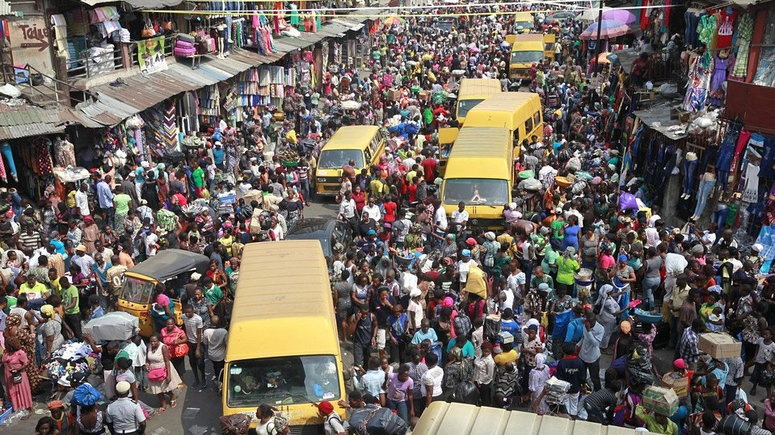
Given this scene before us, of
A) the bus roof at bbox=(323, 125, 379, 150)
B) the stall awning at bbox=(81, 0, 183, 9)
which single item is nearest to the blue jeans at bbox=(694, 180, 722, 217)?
the bus roof at bbox=(323, 125, 379, 150)

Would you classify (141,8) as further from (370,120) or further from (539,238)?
(539,238)

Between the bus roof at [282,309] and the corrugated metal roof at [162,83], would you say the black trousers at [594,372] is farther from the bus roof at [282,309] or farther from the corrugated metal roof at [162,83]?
the corrugated metal roof at [162,83]

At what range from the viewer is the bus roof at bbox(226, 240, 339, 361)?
938 cm

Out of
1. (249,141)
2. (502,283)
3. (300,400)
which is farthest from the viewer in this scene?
(249,141)

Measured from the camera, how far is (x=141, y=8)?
2250 centimetres

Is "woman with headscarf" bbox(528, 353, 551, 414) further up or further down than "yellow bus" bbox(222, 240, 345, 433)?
further down

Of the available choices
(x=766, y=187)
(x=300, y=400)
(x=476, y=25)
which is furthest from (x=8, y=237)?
(x=476, y=25)

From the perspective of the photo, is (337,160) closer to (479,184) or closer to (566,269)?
(479,184)

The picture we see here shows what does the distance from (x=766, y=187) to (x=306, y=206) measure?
36.2ft

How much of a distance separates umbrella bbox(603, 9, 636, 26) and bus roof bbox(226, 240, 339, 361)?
24.8m

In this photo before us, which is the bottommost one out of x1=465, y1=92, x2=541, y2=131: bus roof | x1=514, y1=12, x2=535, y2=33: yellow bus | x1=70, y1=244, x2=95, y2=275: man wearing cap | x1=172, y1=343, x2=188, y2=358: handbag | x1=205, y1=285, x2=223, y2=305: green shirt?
x1=514, y1=12, x2=535, y2=33: yellow bus

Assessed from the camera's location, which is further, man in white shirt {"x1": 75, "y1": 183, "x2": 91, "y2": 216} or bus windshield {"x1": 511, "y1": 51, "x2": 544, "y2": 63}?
bus windshield {"x1": 511, "y1": 51, "x2": 544, "y2": 63}

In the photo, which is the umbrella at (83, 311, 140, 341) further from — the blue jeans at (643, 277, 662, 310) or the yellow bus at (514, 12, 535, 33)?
the yellow bus at (514, 12, 535, 33)

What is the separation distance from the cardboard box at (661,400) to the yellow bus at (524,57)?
32.0 meters
